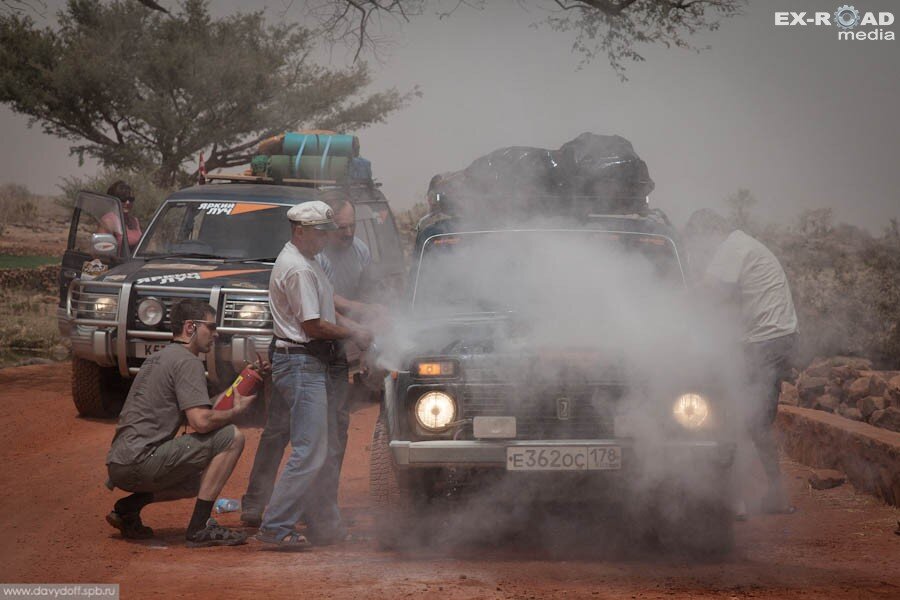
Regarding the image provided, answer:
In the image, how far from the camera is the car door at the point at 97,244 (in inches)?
382

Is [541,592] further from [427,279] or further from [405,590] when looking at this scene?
[427,279]

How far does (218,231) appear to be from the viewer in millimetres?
10297

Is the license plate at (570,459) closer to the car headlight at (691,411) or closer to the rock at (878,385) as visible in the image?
the car headlight at (691,411)

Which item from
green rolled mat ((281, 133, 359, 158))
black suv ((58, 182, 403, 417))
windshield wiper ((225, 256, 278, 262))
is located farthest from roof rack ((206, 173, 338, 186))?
windshield wiper ((225, 256, 278, 262))

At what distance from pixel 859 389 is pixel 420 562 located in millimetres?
5146

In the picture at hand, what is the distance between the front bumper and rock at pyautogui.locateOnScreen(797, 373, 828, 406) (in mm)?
4868

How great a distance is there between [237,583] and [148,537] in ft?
4.19

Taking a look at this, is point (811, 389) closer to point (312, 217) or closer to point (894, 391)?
point (894, 391)

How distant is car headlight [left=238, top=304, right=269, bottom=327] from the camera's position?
9117mm

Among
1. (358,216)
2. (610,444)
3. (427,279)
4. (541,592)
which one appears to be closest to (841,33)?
(358,216)

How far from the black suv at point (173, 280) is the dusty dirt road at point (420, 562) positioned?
6.58 ft

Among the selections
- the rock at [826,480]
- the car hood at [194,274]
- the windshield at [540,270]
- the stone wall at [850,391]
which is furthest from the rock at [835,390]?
the car hood at [194,274]

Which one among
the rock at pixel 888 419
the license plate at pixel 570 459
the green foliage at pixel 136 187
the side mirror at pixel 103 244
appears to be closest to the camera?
the license plate at pixel 570 459

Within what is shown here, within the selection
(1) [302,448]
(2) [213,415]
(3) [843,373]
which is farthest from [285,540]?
(3) [843,373]
